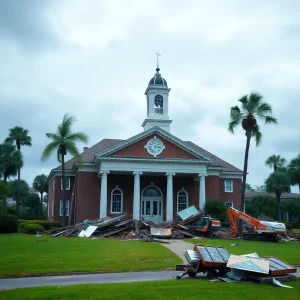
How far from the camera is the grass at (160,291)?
11094 mm

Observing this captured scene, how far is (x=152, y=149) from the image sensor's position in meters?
42.6

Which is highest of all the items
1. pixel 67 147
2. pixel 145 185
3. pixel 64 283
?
pixel 67 147

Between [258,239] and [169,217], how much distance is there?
431 inches

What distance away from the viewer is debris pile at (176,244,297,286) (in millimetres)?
13391

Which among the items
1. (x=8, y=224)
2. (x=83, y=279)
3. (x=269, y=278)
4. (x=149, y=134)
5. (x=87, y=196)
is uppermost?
(x=149, y=134)

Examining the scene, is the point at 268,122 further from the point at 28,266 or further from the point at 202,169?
the point at 28,266

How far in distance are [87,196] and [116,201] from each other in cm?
319

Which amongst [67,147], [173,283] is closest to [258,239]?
[67,147]

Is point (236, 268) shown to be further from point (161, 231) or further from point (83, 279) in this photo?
point (161, 231)

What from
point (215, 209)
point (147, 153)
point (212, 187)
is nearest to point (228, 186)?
point (212, 187)

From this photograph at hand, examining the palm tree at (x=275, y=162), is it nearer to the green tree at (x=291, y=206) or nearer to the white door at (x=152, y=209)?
the green tree at (x=291, y=206)

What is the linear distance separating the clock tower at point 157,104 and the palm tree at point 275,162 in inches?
1036

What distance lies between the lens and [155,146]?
42.8 meters

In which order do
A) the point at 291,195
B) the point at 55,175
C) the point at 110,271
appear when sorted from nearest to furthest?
the point at 110,271, the point at 55,175, the point at 291,195
